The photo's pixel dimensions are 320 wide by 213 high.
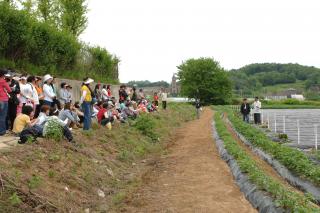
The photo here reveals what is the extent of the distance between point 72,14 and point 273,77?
113016mm

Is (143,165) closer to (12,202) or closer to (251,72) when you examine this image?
(12,202)

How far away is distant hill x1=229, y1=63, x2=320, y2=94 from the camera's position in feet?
387

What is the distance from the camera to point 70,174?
27.5ft

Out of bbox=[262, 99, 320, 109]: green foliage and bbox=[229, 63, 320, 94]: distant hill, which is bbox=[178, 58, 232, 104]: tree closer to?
bbox=[262, 99, 320, 109]: green foliage

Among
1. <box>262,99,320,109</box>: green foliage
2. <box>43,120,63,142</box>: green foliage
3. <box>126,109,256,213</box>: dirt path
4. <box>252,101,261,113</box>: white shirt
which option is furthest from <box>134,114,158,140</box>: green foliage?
<box>262,99,320,109</box>: green foliage

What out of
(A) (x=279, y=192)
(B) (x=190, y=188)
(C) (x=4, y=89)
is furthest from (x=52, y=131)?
(A) (x=279, y=192)

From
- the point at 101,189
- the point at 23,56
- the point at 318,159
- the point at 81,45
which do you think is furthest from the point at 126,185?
the point at 81,45

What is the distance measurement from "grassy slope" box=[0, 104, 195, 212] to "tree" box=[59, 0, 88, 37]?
13.8 metres

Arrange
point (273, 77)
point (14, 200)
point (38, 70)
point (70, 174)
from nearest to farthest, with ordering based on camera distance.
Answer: point (14, 200) < point (70, 174) < point (38, 70) < point (273, 77)

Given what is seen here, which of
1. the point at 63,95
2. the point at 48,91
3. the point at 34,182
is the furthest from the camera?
the point at 63,95

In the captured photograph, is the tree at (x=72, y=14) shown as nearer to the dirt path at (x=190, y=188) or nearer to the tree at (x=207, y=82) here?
the dirt path at (x=190, y=188)

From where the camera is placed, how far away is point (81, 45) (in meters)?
21.0

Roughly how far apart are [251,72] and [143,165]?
→ 133945 millimetres

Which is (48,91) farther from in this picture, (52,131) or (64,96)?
(52,131)
